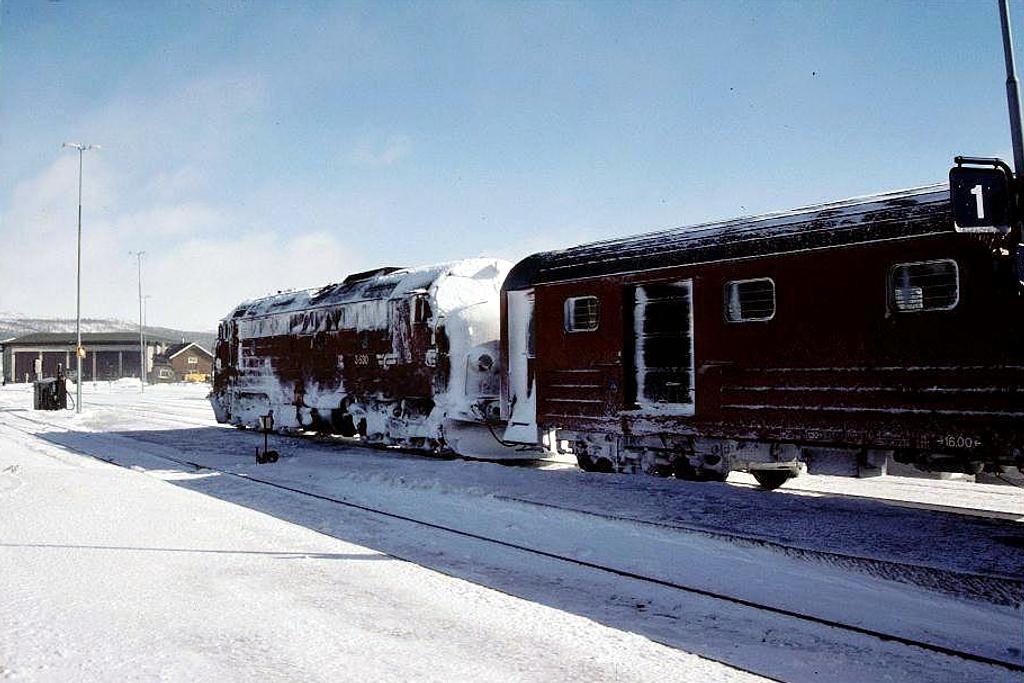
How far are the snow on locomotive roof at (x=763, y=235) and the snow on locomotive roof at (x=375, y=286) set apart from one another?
3.13 meters

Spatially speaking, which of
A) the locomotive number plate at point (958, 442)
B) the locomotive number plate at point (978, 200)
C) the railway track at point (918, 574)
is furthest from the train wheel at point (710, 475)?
the locomotive number plate at point (978, 200)

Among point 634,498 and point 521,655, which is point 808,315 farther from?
point 521,655

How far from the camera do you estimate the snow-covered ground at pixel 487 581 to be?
15.3 ft

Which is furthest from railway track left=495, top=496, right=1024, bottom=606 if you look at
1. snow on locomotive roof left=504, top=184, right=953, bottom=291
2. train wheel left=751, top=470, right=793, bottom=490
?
train wheel left=751, top=470, right=793, bottom=490

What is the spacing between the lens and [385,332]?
16.0m

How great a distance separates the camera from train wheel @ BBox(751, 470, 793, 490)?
444 inches

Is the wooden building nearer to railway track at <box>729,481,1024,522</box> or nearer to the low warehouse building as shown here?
the low warehouse building

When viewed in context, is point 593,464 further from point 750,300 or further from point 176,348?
point 176,348

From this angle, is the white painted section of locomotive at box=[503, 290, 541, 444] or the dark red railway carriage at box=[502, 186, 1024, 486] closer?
the dark red railway carriage at box=[502, 186, 1024, 486]

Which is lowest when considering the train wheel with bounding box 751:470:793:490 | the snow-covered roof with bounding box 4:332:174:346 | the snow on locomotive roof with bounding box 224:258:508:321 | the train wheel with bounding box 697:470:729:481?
the train wheel with bounding box 751:470:793:490

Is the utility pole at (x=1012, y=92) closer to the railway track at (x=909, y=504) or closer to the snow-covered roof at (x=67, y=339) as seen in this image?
the railway track at (x=909, y=504)

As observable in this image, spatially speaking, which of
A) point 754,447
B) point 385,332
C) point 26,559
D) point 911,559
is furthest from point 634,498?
point 385,332

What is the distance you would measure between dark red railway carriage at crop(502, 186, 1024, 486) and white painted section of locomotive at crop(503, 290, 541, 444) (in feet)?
0.33

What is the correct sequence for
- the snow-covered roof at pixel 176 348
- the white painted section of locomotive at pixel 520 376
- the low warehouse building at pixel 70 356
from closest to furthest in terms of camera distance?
1. the white painted section of locomotive at pixel 520 376
2. the low warehouse building at pixel 70 356
3. the snow-covered roof at pixel 176 348
